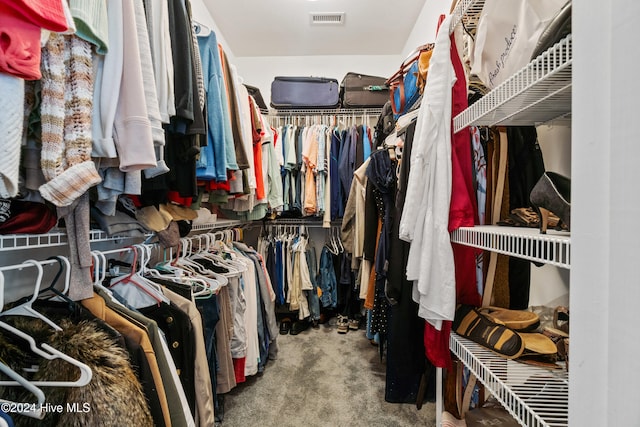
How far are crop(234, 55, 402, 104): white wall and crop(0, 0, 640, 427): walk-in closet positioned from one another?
4.52ft

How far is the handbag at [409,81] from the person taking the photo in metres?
1.22

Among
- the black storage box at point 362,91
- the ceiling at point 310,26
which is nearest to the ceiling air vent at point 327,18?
the ceiling at point 310,26

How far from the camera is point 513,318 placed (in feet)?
2.83

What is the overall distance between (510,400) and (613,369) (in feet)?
1.23

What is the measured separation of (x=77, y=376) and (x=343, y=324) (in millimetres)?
2102

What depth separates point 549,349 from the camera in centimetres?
71

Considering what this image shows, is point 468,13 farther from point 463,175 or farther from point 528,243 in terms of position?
point 528,243

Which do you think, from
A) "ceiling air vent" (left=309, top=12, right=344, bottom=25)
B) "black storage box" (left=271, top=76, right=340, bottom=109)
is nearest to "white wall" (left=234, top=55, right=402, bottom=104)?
"black storage box" (left=271, top=76, right=340, bottom=109)

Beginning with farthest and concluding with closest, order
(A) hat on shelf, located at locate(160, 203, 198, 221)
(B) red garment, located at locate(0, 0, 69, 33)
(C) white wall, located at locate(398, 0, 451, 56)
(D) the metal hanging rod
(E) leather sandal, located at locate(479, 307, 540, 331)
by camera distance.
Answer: (D) the metal hanging rod < (C) white wall, located at locate(398, 0, 451, 56) < (A) hat on shelf, located at locate(160, 203, 198, 221) < (E) leather sandal, located at locate(479, 307, 540, 331) < (B) red garment, located at locate(0, 0, 69, 33)

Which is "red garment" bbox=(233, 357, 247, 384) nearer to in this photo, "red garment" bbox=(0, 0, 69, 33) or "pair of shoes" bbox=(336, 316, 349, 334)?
"pair of shoes" bbox=(336, 316, 349, 334)

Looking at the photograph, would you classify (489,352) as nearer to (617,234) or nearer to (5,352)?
(617,234)

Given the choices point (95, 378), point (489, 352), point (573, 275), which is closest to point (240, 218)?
point (95, 378)

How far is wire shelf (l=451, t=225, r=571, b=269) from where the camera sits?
1.61ft

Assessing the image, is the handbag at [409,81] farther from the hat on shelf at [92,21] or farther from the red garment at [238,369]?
the red garment at [238,369]
